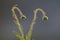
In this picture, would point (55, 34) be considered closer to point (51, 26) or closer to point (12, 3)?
point (51, 26)

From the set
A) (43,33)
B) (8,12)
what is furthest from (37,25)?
(8,12)

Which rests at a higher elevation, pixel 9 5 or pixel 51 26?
pixel 9 5

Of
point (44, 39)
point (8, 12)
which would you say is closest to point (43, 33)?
point (44, 39)

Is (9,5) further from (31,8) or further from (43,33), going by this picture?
(43,33)

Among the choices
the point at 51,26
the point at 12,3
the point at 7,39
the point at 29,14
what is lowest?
the point at 7,39

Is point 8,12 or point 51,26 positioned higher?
point 8,12
